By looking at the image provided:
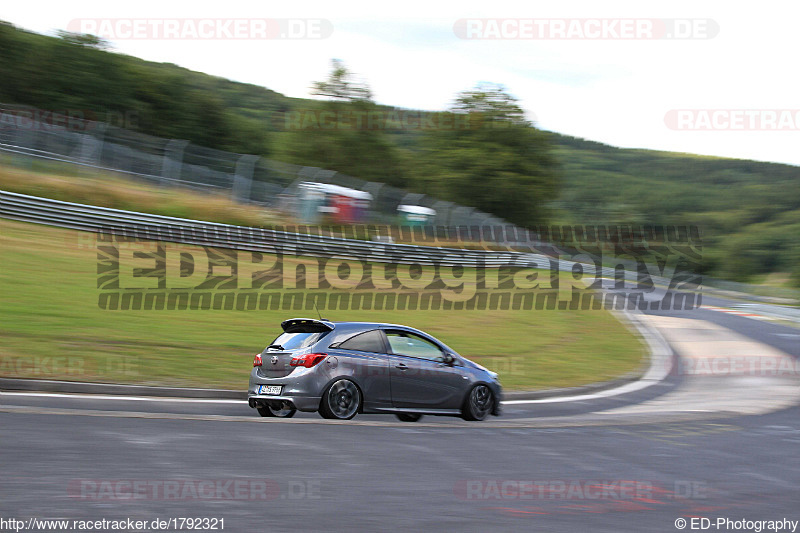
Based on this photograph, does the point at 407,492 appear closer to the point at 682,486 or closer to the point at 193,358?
the point at 682,486

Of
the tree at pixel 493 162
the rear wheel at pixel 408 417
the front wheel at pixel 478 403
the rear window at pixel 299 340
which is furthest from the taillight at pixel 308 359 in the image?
the tree at pixel 493 162

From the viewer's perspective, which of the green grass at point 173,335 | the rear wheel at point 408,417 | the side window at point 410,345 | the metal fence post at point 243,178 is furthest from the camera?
the metal fence post at point 243,178

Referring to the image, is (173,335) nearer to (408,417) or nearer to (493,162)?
(408,417)

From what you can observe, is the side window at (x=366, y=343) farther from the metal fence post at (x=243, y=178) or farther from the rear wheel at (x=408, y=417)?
the metal fence post at (x=243, y=178)

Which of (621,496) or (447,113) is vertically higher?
(447,113)

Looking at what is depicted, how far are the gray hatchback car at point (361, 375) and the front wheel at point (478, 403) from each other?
1 cm

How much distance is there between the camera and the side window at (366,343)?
10.6m

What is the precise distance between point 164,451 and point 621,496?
4.17 metres

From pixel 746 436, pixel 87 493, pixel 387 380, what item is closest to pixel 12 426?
pixel 87 493

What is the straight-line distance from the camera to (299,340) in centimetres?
1051

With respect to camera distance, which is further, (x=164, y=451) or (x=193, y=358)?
(x=193, y=358)

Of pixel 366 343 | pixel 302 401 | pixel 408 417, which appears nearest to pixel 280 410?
pixel 302 401

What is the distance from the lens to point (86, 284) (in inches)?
760

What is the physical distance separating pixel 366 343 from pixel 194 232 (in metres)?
19.4
